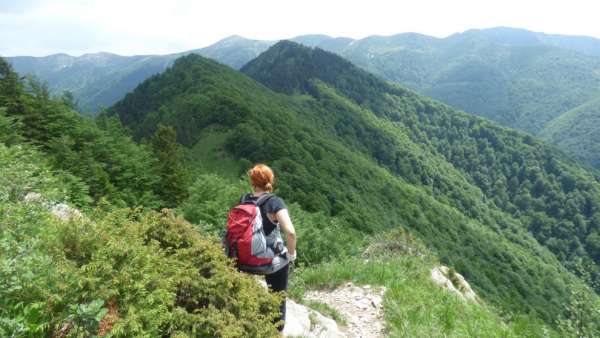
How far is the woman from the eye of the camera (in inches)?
191

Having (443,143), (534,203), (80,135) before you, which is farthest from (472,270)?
(443,143)

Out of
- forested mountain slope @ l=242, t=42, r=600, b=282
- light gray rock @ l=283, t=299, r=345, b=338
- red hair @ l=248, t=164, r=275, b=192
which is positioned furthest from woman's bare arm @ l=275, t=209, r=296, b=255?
forested mountain slope @ l=242, t=42, r=600, b=282

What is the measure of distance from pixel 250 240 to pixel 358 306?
3.47m

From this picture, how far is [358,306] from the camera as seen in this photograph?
7.21 metres

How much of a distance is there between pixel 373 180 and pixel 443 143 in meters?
85.4

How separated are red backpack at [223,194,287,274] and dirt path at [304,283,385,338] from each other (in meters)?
2.54

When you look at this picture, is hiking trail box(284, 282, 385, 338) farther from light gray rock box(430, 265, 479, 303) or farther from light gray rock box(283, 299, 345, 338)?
light gray rock box(430, 265, 479, 303)

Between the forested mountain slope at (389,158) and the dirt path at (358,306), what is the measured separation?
9.29 metres

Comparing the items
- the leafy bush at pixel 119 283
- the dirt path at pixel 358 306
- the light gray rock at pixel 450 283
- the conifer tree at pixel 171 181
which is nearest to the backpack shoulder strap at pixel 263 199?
the leafy bush at pixel 119 283

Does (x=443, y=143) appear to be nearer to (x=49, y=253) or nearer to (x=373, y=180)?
(x=373, y=180)

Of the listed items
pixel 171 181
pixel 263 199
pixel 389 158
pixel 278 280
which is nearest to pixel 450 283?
pixel 278 280

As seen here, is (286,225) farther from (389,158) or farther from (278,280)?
(389,158)

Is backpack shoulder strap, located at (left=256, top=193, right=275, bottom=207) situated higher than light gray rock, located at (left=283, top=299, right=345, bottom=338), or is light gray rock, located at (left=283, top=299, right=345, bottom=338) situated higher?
backpack shoulder strap, located at (left=256, top=193, right=275, bottom=207)

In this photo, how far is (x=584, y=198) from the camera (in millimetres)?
127312
